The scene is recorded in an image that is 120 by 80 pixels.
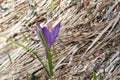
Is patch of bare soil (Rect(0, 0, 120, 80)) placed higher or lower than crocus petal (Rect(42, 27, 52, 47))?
higher

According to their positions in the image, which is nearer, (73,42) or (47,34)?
(47,34)

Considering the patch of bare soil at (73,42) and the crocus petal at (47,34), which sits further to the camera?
the patch of bare soil at (73,42)

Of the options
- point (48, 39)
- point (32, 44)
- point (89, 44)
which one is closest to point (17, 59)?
point (32, 44)

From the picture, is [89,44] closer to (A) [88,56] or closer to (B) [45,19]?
(A) [88,56]

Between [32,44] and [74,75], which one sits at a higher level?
[32,44]

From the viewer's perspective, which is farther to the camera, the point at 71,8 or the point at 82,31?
the point at 71,8

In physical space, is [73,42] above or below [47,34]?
above

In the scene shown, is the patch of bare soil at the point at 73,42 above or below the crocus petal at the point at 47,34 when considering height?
above

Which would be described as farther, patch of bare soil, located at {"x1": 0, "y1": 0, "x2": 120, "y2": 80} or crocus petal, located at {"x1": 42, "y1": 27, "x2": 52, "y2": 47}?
patch of bare soil, located at {"x1": 0, "y1": 0, "x2": 120, "y2": 80}
